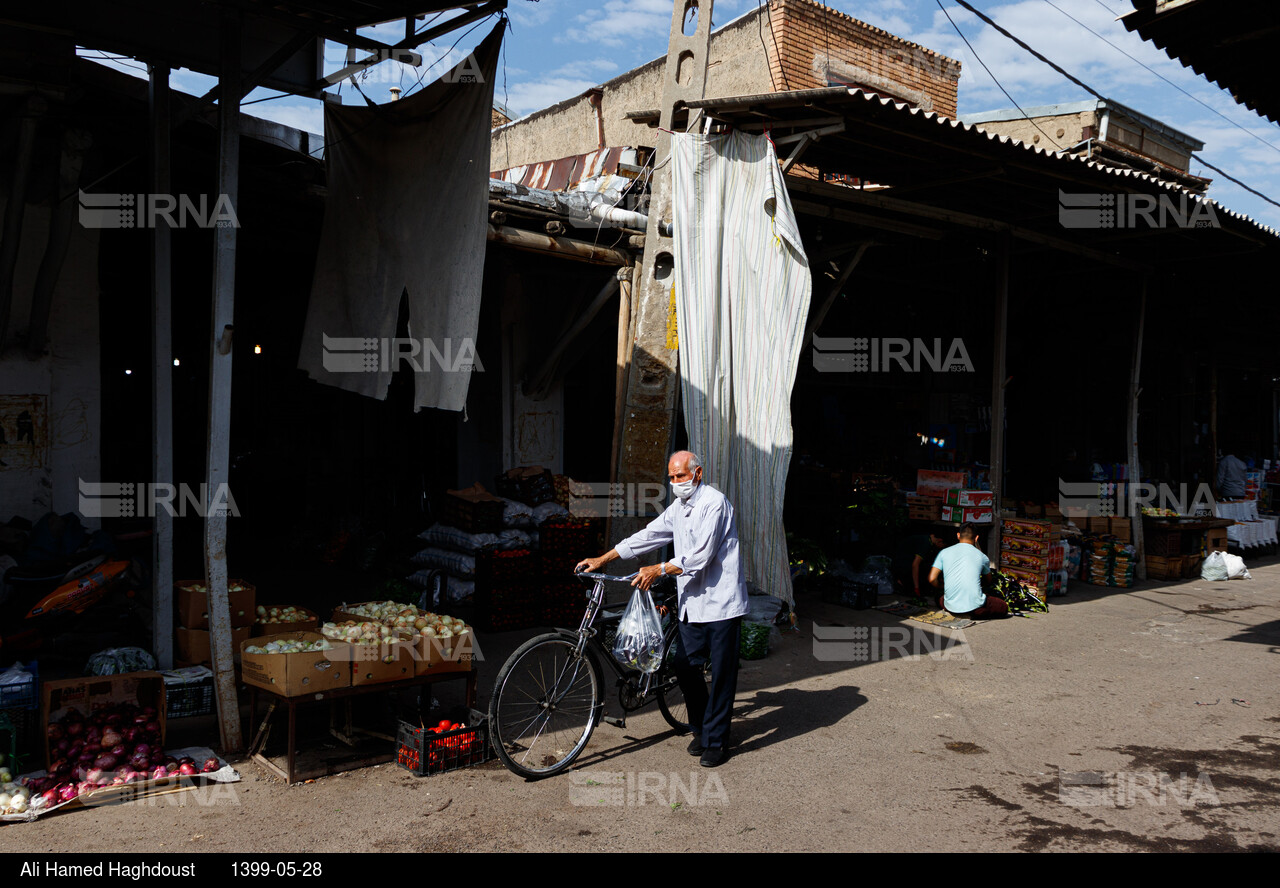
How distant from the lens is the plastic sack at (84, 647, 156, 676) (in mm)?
5794

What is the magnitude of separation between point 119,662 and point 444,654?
7.93 ft

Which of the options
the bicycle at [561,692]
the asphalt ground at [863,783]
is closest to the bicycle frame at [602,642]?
the bicycle at [561,692]

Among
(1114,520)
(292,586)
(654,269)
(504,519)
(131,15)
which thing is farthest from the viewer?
(1114,520)

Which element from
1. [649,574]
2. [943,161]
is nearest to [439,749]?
[649,574]

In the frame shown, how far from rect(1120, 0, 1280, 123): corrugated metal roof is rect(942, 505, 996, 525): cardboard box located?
18.0 feet

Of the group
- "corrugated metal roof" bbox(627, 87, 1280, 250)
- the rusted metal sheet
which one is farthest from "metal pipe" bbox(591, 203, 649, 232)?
the rusted metal sheet

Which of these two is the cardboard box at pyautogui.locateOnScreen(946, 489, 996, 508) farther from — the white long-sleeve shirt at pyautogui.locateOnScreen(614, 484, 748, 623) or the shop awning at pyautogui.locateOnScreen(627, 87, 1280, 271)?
the white long-sleeve shirt at pyautogui.locateOnScreen(614, 484, 748, 623)

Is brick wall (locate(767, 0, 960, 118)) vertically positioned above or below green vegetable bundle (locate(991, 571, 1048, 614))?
above

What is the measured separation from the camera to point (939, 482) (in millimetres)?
11109

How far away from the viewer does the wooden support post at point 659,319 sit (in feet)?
26.3

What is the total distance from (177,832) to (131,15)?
18.2 feet

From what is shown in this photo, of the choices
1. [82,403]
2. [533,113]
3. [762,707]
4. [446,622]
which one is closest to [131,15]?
[82,403]

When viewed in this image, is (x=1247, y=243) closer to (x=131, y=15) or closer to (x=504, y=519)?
(x=504, y=519)

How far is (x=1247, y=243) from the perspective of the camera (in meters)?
11.8
